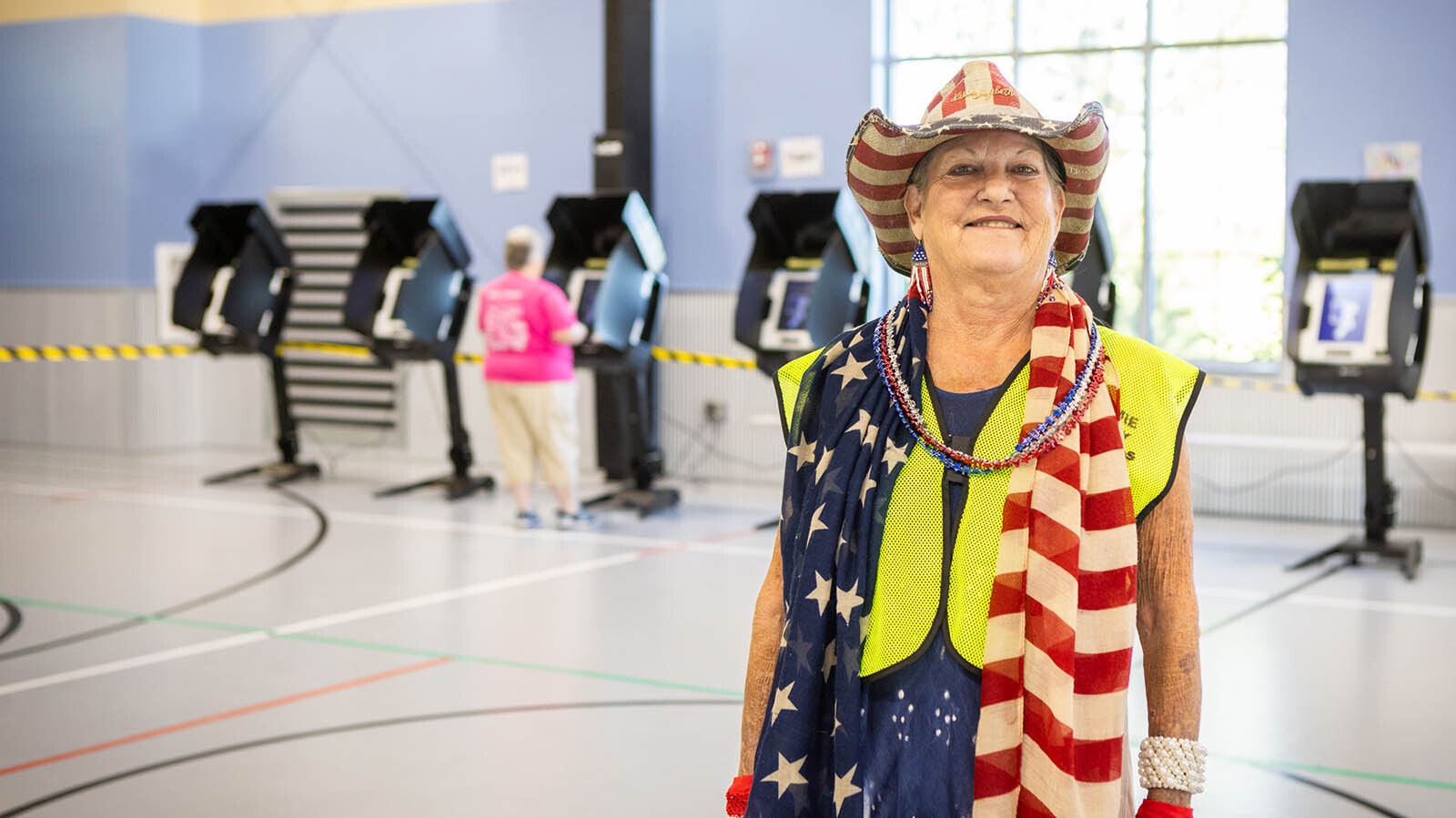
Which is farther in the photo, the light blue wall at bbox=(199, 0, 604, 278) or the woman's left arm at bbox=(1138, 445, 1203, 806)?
the light blue wall at bbox=(199, 0, 604, 278)

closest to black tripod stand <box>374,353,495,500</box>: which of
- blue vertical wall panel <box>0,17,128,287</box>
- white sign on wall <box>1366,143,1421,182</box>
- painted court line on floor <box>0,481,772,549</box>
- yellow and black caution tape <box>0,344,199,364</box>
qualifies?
painted court line on floor <box>0,481,772,549</box>

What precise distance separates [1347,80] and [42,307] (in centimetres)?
995

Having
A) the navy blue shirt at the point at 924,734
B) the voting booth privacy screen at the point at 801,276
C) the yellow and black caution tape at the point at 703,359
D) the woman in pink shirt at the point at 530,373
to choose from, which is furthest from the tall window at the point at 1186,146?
the navy blue shirt at the point at 924,734

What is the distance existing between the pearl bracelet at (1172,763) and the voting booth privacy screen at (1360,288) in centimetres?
561

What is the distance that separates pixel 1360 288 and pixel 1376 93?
1933mm

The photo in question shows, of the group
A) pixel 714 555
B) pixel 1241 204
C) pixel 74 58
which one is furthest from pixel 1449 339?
pixel 74 58

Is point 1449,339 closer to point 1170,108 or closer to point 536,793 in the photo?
point 1170,108

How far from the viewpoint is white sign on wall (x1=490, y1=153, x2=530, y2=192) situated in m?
10.7

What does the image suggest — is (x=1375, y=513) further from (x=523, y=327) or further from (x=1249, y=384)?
(x=523, y=327)

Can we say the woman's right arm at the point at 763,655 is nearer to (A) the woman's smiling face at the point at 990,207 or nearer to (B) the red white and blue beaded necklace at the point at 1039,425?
(B) the red white and blue beaded necklace at the point at 1039,425

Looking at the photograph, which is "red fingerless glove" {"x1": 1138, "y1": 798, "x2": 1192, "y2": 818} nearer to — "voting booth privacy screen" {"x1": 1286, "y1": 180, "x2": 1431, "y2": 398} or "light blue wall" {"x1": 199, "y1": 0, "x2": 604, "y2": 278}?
"voting booth privacy screen" {"x1": 1286, "y1": 180, "x2": 1431, "y2": 398}

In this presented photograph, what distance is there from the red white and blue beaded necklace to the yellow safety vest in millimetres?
14

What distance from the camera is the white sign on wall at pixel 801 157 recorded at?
9.77 meters

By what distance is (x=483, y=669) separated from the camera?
16.3ft
